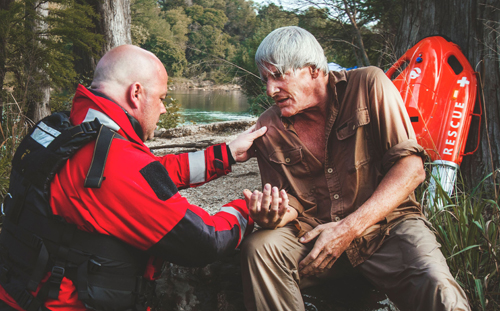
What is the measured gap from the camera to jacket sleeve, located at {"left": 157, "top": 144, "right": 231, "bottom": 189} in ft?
7.49

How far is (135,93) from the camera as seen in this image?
1.75 metres

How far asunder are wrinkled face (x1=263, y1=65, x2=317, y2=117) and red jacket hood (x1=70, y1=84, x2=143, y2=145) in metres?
0.84

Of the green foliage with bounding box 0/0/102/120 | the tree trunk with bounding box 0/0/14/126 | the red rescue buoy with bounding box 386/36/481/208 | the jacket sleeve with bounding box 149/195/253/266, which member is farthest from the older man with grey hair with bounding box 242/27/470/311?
the tree trunk with bounding box 0/0/14/126

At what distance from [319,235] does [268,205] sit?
0.31m

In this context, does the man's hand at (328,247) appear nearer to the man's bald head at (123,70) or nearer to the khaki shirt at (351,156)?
the khaki shirt at (351,156)

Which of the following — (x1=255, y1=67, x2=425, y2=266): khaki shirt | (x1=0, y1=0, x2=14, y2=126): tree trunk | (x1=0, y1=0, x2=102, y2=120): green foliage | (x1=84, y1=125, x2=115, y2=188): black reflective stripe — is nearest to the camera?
(x1=84, y1=125, x2=115, y2=188): black reflective stripe

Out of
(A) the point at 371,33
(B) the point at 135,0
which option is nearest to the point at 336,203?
(A) the point at 371,33

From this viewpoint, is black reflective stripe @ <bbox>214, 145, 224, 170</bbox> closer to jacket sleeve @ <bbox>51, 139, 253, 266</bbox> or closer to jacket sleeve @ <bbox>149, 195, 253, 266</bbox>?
jacket sleeve @ <bbox>149, 195, 253, 266</bbox>

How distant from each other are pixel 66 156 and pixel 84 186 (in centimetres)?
16

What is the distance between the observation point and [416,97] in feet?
11.2

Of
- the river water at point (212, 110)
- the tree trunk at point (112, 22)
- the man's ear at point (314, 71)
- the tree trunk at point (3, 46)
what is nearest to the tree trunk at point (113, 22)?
the tree trunk at point (112, 22)

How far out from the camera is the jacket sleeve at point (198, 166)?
2283 mm

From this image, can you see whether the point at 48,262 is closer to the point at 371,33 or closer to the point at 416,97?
the point at 416,97

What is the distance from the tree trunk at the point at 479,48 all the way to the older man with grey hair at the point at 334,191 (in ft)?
4.54
